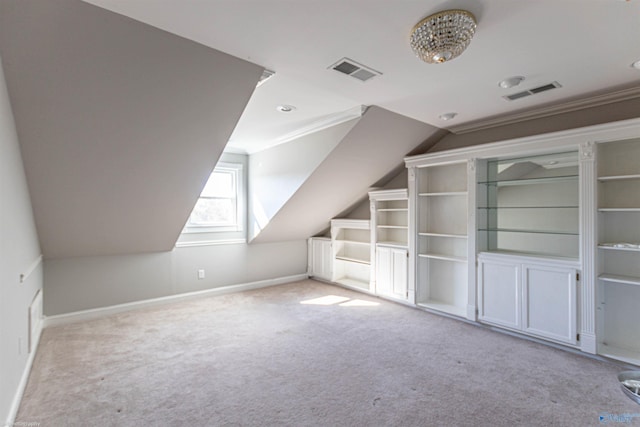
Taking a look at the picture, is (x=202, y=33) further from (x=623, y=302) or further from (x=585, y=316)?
(x=623, y=302)

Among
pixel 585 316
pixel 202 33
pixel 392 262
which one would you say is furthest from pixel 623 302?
pixel 202 33

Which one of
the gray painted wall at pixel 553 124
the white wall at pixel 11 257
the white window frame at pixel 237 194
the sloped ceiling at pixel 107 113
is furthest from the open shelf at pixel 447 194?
the white wall at pixel 11 257

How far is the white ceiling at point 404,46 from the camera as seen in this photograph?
5.30 ft

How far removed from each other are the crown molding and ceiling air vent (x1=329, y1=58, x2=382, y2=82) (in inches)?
76.3

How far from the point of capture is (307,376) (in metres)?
2.44

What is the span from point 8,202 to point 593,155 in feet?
15.4

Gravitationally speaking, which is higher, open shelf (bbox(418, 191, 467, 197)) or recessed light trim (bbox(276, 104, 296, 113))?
recessed light trim (bbox(276, 104, 296, 113))

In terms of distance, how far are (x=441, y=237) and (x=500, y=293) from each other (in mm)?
1124

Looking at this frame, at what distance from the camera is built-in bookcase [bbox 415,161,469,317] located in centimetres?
398

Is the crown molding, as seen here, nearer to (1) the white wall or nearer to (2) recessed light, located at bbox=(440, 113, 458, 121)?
(2) recessed light, located at bbox=(440, 113, 458, 121)

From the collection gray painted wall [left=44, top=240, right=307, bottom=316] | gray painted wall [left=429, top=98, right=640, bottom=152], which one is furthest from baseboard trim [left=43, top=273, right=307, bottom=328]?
gray painted wall [left=429, top=98, right=640, bottom=152]

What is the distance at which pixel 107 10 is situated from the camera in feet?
5.31

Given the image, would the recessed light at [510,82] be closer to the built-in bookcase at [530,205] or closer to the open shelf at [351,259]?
the built-in bookcase at [530,205]

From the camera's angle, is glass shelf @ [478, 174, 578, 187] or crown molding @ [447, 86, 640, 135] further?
glass shelf @ [478, 174, 578, 187]
